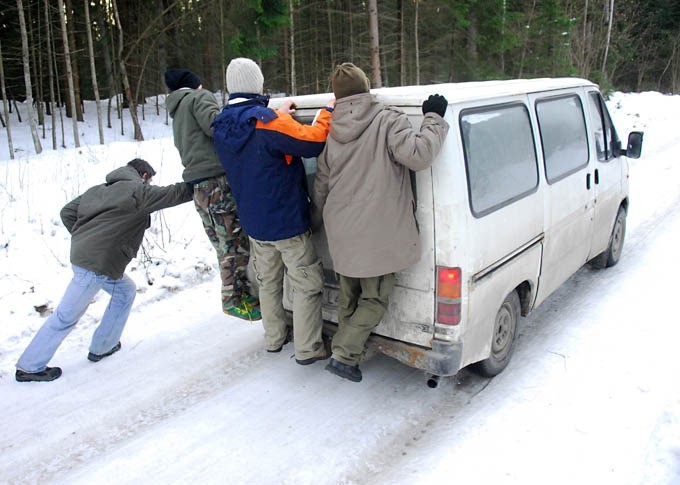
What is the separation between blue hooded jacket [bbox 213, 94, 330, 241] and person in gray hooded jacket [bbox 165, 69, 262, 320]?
15.4 inches

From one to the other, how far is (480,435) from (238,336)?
2395mm

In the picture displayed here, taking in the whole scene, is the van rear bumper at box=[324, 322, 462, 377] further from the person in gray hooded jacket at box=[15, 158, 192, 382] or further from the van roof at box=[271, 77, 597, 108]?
the person in gray hooded jacket at box=[15, 158, 192, 382]

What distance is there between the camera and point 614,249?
6.08 meters

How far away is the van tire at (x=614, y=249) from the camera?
5.96m

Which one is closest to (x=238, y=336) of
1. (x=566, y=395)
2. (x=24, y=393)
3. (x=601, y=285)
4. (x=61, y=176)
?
(x=24, y=393)

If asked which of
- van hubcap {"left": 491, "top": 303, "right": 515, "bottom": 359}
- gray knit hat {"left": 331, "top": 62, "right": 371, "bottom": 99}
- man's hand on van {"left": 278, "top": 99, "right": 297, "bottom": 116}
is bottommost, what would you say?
van hubcap {"left": 491, "top": 303, "right": 515, "bottom": 359}

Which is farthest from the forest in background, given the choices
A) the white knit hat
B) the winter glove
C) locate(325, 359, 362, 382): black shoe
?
locate(325, 359, 362, 382): black shoe

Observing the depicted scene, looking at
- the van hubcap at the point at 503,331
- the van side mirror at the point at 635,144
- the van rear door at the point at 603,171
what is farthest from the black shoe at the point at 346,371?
the van side mirror at the point at 635,144

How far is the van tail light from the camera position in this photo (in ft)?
11.0

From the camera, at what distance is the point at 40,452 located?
135 inches

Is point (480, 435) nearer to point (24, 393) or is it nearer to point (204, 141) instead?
point (204, 141)

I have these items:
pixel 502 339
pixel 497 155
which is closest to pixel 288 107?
pixel 497 155

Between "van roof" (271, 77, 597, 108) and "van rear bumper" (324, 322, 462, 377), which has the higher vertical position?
"van roof" (271, 77, 597, 108)

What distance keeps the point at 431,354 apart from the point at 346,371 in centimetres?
68
